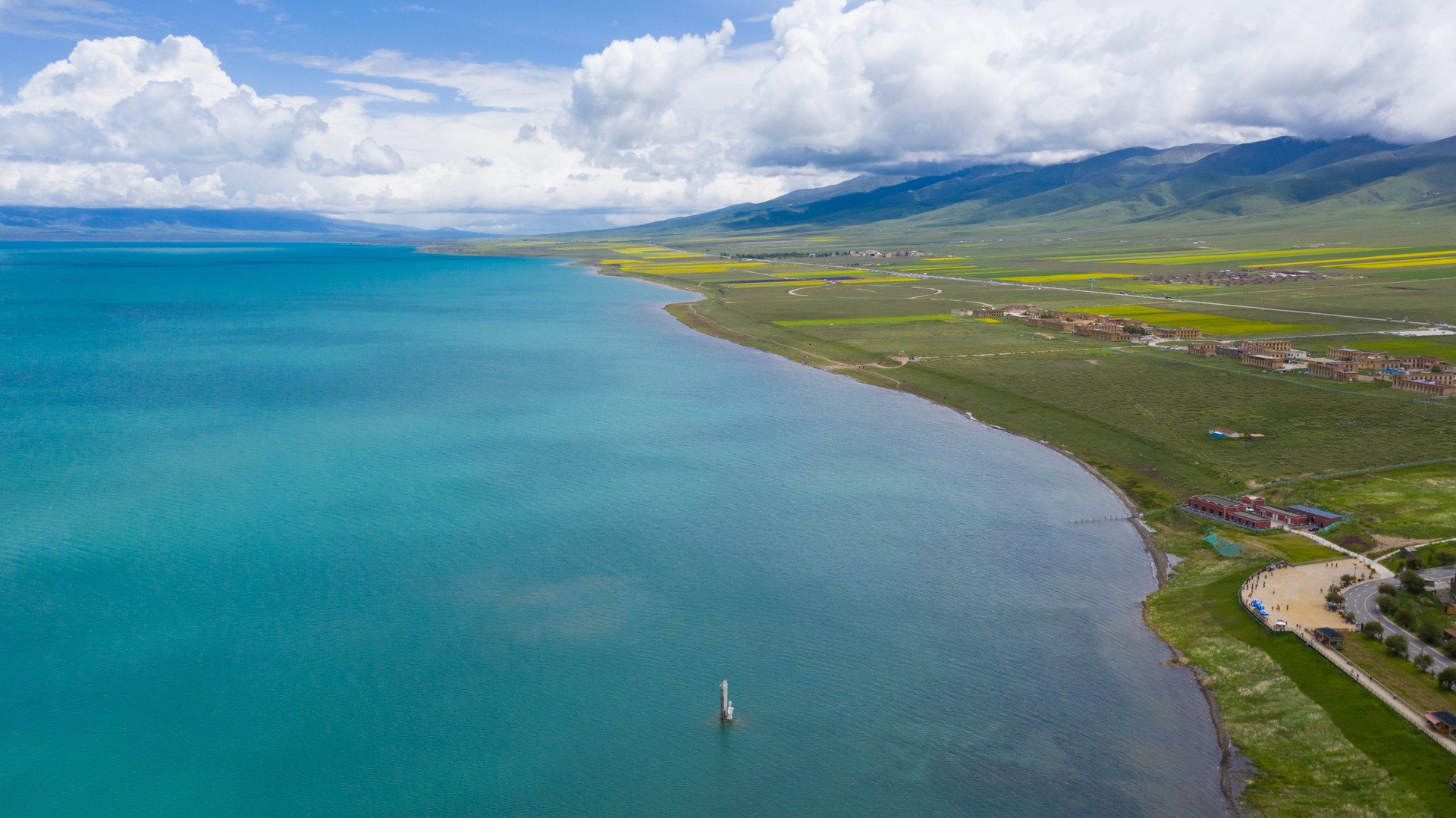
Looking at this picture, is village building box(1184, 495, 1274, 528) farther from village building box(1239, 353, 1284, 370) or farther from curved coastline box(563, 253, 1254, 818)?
village building box(1239, 353, 1284, 370)

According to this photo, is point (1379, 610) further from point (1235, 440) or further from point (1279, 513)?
point (1235, 440)

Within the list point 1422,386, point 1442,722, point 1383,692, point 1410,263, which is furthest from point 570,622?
point 1410,263

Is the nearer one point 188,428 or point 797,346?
point 188,428

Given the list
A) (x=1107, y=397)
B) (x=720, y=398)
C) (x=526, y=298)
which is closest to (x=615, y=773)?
(x=720, y=398)

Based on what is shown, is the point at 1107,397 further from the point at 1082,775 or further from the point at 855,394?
the point at 1082,775

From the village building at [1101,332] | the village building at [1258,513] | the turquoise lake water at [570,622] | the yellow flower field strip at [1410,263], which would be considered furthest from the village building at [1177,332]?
the yellow flower field strip at [1410,263]

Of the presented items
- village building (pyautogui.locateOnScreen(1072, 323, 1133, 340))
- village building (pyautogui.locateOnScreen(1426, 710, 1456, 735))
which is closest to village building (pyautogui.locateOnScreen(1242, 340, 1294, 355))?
village building (pyautogui.locateOnScreen(1072, 323, 1133, 340))
